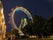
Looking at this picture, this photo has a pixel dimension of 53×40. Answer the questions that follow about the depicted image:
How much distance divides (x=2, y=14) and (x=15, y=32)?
0.37 metres

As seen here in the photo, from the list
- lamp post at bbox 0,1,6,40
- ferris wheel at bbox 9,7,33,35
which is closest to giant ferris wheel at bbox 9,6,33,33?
ferris wheel at bbox 9,7,33,35

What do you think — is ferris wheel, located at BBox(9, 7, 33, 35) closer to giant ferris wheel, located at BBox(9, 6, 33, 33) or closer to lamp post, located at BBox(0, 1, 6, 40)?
giant ferris wheel, located at BBox(9, 6, 33, 33)

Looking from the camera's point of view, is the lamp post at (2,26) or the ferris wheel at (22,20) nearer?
the ferris wheel at (22,20)

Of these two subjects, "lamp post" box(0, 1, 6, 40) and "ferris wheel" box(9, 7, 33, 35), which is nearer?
"ferris wheel" box(9, 7, 33, 35)

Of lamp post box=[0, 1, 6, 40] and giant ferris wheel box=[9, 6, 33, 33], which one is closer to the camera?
giant ferris wheel box=[9, 6, 33, 33]

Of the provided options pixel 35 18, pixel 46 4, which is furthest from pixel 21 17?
pixel 46 4

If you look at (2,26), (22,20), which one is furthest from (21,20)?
(2,26)

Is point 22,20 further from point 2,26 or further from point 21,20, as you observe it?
point 2,26

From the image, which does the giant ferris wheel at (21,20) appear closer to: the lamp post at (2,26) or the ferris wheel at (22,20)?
the ferris wheel at (22,20)

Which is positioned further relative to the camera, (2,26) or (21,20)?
(2,26)

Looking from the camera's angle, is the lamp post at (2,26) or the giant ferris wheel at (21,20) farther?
the lamp post at (2,26)

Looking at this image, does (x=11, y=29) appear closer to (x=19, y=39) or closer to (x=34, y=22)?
(x=19, y=39)

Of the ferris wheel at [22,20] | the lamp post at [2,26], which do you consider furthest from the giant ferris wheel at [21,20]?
the lamp post at [2,26]

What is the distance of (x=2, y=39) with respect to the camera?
2.71 m
